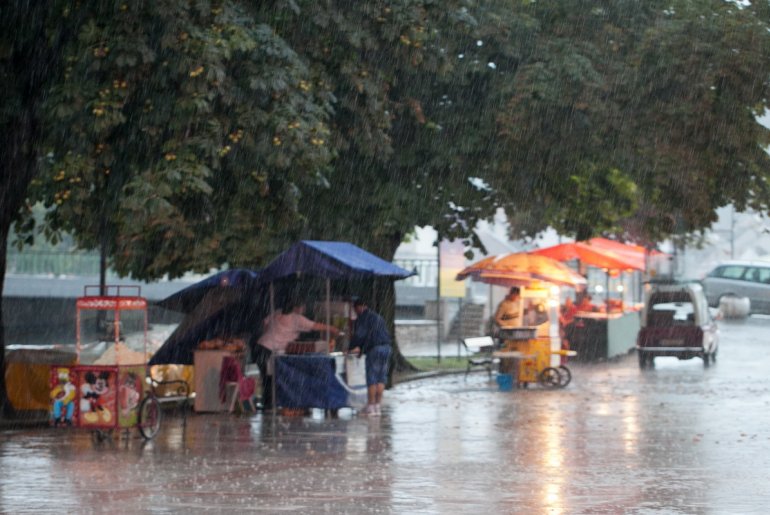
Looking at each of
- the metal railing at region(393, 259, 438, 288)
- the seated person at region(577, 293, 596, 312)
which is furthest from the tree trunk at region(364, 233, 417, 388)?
the metal railing at region(393, 259, 438, 288)

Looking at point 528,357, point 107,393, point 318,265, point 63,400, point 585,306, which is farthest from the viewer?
A: point 585,306

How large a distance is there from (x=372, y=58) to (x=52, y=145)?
210 inches

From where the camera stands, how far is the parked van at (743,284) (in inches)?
2287

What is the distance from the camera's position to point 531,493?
43.5 feet

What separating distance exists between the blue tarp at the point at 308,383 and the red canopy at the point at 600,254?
13291 mm

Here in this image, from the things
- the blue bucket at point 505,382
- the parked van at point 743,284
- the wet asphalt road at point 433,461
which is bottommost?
the wet asphalt road at point 433,461

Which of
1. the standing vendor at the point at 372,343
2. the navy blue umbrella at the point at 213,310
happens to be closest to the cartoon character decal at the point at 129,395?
the navy blue umbrella at the point at 213,310

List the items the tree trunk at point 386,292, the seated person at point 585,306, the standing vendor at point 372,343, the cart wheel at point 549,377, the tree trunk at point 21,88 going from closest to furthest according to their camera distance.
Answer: the tree trunk at point 21,88 → the standing vendor at point 372,343 → the cart wheel at point 549,377 → the tree trunk at point 386,292 → the seated person at point 585,306

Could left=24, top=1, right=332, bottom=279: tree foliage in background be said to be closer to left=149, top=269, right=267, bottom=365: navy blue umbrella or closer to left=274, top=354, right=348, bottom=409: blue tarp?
left=149, top=269, right=267, bottom=365: navy blue umbrella

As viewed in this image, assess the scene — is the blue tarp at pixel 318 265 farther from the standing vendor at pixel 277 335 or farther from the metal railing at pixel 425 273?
the metal railing at pixel 425 273

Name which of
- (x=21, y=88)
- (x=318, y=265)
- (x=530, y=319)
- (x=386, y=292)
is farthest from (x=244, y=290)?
(x=530, y=319)

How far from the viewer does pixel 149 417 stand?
734 inches

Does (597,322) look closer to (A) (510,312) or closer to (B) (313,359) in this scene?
(A) (510,312)

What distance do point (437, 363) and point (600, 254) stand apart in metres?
6.10
